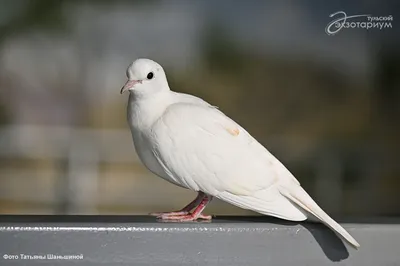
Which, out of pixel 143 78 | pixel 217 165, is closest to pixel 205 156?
pixel 217 165

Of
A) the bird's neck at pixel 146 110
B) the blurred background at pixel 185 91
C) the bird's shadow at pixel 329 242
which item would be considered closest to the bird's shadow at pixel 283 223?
the bird's shadow at pixel 329 242

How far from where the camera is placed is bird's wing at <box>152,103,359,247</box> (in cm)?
80

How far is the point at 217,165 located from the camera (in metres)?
0.81

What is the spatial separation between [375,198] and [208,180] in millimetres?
1097

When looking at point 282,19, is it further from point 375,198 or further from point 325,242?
point 325,242

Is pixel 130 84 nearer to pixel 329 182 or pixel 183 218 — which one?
pixel 183 218

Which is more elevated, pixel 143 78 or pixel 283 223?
pixel 143 78

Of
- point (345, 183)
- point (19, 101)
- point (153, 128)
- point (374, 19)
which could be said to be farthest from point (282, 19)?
point (153, 128)

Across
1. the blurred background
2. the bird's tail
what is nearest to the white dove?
the bird's tail

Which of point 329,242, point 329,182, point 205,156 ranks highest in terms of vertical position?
point 205,156

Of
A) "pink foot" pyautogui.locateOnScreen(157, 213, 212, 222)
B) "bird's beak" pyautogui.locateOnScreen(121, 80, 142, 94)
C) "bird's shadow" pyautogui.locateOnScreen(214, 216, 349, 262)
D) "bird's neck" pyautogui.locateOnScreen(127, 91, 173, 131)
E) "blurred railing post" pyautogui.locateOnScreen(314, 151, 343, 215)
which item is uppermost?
"bird's beak" pyautogui.locateOnScreen(121, 80, 142, 94)

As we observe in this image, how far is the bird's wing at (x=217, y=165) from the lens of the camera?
0.80 meters

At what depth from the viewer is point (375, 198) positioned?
1.78 meters

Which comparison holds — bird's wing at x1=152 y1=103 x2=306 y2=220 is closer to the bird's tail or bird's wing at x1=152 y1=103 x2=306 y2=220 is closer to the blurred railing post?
the bird's tail
